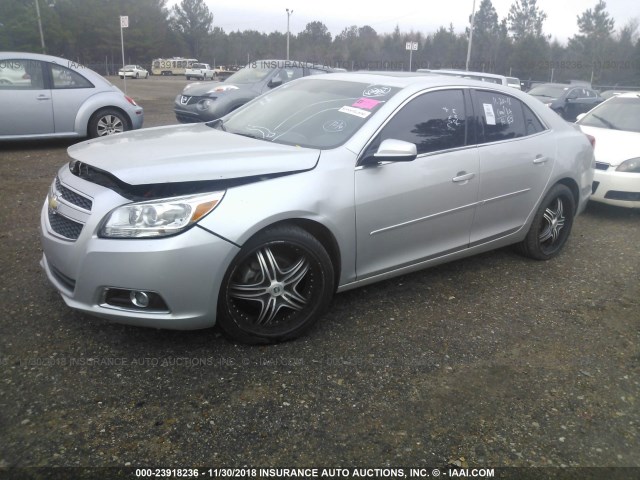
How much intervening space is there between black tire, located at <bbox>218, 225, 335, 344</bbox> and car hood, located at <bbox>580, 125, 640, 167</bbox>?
15.7ft

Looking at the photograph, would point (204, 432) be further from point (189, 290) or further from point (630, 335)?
point (630, 335)

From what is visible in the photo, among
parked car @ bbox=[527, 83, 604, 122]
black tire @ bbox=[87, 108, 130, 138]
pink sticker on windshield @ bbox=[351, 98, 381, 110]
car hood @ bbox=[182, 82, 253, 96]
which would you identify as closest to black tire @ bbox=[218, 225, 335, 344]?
pink sticker on windshield @ bbox=[351, 98, 381, 110]

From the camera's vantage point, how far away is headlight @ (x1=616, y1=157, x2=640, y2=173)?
6.23m

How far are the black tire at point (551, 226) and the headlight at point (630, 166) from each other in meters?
1.90

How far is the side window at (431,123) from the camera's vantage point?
11.7ft

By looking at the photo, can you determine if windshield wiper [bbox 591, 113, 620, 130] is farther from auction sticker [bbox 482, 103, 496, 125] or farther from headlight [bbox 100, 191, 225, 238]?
headlight [bbox 100, 191, 225, 238]

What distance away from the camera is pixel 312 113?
3795mm

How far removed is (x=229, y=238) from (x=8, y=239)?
2.85 metres

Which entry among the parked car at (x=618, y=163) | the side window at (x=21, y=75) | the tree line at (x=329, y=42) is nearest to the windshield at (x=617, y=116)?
the parked car at (x=618, y=163)

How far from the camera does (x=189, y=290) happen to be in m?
2.75

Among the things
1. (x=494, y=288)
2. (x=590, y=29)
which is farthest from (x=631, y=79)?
(x=494, y=288)

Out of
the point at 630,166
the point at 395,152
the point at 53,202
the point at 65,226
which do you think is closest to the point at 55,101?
the point at 53,202

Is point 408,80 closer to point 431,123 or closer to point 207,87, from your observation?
point 431,123

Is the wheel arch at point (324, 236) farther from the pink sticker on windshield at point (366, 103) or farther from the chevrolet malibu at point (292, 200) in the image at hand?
the pink sticker on windshield at point (366, 103)
